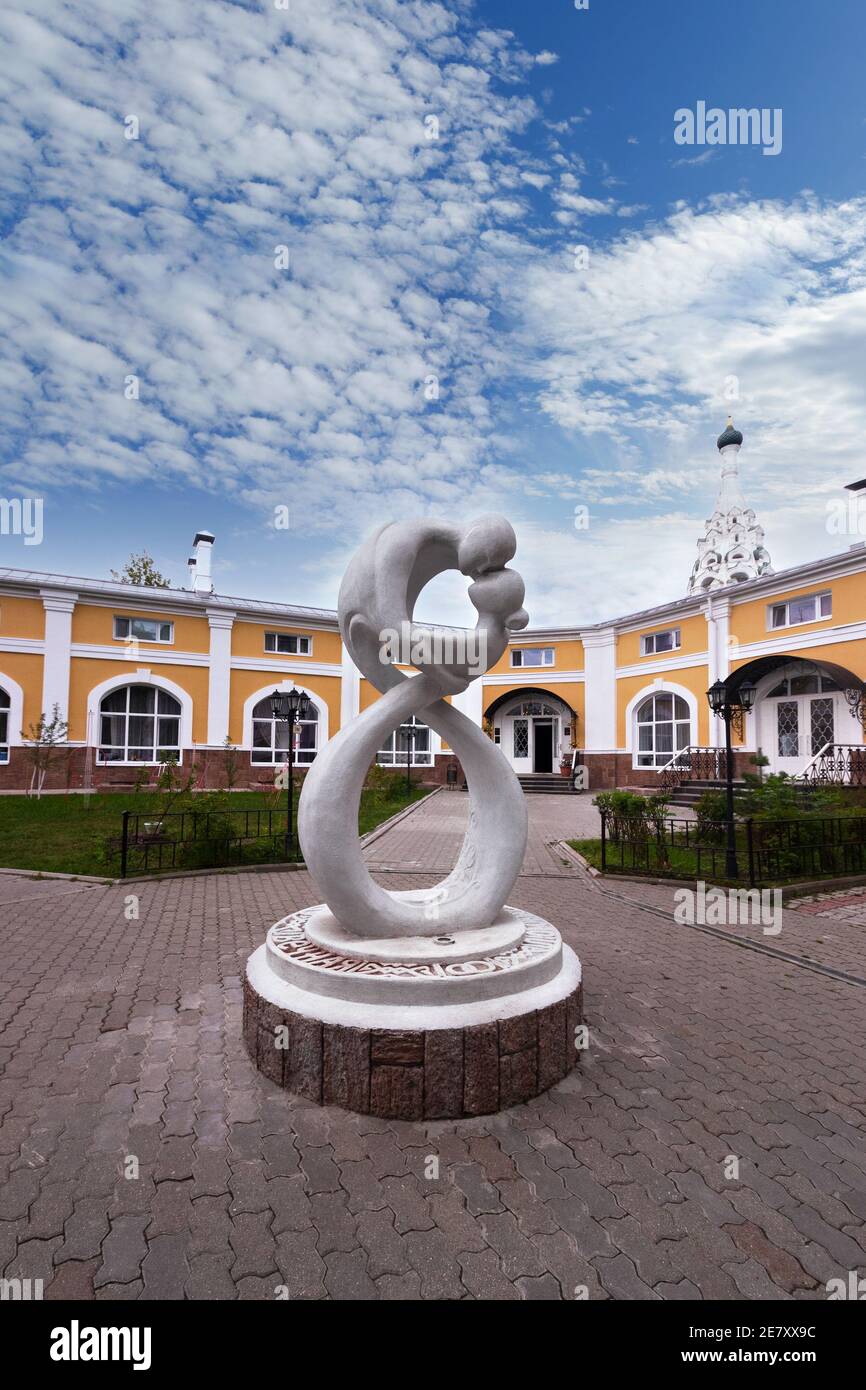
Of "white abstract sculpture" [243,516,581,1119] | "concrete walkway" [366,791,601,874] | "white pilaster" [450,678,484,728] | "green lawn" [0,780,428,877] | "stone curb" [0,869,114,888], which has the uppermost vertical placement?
"white pilaster" [450,678,484,728]

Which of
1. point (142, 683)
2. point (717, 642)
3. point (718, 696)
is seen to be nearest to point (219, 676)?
point (142, 683)

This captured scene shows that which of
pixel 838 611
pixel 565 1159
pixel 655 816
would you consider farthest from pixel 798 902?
pixel 838 611

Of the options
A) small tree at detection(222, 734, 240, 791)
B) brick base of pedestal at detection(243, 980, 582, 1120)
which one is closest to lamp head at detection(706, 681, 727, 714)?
brick base of pedestal at detection(243, 980, 582, 1120)

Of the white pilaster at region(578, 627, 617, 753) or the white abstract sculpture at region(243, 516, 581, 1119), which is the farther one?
the white pilaster at region(578, 627, 617, 753)

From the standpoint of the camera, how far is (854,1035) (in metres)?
4.13

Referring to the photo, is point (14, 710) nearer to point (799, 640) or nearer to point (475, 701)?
point (475, 701)

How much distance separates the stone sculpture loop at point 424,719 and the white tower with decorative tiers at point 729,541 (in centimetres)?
2769

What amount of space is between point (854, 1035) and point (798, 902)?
438 centimetres

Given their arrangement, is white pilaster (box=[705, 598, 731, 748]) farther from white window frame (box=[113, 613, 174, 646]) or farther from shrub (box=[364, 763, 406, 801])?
white window frame (box=[113, 613, 174, 646])

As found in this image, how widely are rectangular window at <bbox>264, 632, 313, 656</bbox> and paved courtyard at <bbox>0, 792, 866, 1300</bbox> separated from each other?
19128 millimetres

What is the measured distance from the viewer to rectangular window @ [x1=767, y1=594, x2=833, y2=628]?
17.1 meters

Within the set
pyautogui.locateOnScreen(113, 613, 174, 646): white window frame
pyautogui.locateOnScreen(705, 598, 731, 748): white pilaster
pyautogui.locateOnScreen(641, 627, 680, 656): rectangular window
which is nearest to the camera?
pyautogui.locateOnScreen(705, 598, 731, 748): white pilaster
